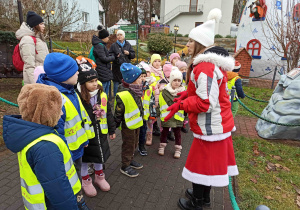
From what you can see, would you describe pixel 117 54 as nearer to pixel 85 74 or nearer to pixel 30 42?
pixel 30 42

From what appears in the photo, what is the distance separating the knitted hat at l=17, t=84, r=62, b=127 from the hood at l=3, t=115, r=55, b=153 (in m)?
0.05

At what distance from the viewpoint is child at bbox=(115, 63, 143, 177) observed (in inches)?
128

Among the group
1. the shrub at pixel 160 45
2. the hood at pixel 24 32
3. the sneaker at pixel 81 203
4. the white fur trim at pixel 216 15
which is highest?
the shrub at pixel 160 45

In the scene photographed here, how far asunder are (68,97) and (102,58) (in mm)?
3577

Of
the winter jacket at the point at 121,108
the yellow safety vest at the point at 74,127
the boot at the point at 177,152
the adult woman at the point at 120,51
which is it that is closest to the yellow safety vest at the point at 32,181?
the yellow safety vest at the point at 74,127

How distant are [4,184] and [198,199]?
2907 mm

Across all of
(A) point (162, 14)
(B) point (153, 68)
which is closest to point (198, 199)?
(B) point (153, 68)

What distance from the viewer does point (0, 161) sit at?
3824 mm

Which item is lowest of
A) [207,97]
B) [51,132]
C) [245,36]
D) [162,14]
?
[51,132]

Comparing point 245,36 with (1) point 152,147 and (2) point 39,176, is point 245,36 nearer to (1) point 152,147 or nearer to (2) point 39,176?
(1) point 152,147

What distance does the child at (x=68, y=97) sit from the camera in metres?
2.10

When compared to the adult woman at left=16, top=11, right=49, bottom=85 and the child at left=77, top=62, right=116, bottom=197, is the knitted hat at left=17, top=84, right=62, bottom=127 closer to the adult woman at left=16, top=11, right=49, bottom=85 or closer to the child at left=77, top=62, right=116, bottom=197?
the child at left=77, top=62, right=116, bottom=197

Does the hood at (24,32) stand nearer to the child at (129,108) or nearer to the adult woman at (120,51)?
the child at (129,108)

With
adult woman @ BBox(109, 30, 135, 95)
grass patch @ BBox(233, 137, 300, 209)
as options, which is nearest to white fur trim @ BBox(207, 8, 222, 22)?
grass patch @ BBox(233, 137, 300, 209)
